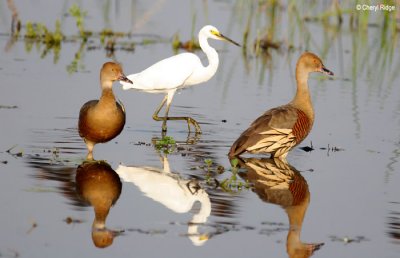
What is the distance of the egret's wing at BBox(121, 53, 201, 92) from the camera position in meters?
14.1

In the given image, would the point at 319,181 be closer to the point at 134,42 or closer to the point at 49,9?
the point at 134,42

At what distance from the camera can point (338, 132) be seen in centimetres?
1382

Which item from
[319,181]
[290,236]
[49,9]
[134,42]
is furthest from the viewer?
[49,9]

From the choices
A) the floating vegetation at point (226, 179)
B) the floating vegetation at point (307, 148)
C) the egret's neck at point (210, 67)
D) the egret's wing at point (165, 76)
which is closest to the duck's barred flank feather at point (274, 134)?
the floating vegetation at point (226, 179)

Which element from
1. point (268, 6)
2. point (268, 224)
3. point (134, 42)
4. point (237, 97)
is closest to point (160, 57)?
point (134, 42)

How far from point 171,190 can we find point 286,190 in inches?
47.3

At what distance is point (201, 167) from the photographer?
1091cm

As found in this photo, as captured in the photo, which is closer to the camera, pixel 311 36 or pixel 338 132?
pixel 338 132

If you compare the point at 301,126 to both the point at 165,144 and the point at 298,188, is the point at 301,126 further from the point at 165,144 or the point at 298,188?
the point at 298,188

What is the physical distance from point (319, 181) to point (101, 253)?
12.3ft

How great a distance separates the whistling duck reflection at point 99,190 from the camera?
809cm

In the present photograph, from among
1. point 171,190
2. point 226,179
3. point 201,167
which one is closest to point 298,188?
point 226,179

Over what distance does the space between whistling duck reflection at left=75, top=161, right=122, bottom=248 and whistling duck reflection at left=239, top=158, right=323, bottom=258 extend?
1.41 m

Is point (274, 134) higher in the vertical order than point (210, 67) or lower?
lower
